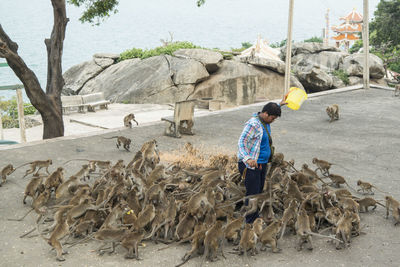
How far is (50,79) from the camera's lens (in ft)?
42.3

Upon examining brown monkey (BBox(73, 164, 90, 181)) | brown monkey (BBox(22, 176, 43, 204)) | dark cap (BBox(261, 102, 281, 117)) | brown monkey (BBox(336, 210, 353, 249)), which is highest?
dark cap (BBox(261, 102, 281, 117))

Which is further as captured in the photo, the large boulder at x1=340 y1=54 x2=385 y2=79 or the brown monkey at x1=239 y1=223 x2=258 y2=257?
the large boulder at x1=340 y1=54 x2=385 y2=79

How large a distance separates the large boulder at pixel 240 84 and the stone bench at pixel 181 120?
10.8m

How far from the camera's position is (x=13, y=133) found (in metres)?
17.3

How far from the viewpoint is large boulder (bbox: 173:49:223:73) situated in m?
23.1

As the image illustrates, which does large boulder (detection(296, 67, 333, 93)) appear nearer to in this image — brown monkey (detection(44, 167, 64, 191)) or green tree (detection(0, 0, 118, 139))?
green tree (detection(0, 0, 118, 139))

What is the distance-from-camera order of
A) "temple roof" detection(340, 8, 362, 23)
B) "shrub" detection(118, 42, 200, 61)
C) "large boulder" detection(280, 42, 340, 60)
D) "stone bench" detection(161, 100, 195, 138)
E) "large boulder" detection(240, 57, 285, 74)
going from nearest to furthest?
"stone bench" detection(161, 100, 195, 138) → "large boulder" detection(240, 57, 285, 74) → "shrub" detection(118, 42, 200, 61) → "large boulder" detection(280, 42, 340, 60) → "temple roof" detection(340, 8, 362, 23)

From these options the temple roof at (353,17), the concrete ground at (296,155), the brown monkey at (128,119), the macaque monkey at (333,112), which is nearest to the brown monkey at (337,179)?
the concrete ground at (296,155)

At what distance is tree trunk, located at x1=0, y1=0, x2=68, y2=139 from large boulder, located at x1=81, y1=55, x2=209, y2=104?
955cm

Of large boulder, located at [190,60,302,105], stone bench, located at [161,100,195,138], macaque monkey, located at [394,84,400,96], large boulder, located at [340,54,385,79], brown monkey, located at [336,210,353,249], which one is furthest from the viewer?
large boulder, located at [340,54,385,79]

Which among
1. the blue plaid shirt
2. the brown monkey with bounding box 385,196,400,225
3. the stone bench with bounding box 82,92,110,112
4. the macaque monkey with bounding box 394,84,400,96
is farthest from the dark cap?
the stone bench with bounding box 82,92,110,112

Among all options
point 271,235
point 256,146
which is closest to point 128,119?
point 256,146

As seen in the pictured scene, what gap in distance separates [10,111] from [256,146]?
23.9 metres

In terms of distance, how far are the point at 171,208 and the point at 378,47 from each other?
40.5 meters
